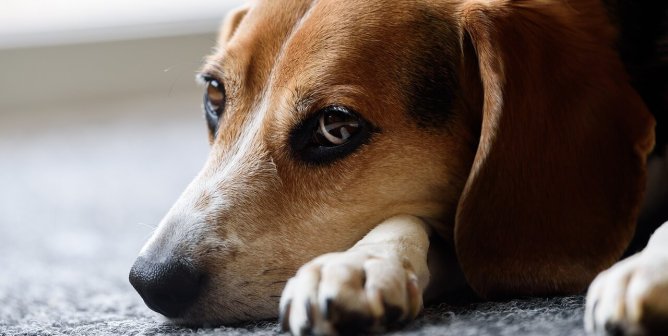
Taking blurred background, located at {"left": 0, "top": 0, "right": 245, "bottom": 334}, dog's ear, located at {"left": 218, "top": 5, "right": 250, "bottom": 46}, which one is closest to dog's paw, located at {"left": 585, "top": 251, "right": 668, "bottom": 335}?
blurred background, located at {"left": 0, "top": 0, "right": 245, "bottom": 334}

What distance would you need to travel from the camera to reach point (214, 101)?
256 centimetres

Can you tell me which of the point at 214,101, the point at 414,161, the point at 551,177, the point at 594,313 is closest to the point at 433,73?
the point at 414,161

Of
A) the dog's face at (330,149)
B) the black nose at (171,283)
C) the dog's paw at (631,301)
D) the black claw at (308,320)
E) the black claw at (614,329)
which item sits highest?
the dog's face at (330,149)

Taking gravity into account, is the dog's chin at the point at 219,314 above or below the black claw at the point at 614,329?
above

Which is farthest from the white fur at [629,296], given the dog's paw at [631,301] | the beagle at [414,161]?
the beagle at [414,161]

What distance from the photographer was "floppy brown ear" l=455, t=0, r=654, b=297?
78.8 inches

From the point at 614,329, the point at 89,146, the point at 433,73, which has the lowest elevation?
the point at 614,329

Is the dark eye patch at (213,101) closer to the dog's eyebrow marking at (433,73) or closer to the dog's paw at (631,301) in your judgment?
the dog's eyebrow marking at (433,73)

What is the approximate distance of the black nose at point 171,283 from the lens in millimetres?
2002

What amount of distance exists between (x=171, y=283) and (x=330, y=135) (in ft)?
1.68

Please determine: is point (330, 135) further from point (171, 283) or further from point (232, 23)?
point (232, 23)

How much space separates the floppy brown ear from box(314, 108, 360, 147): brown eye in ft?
1.05

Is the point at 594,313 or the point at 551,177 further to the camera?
the point at 551,177

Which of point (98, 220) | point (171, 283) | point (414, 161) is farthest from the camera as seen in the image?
point (98, 220)
